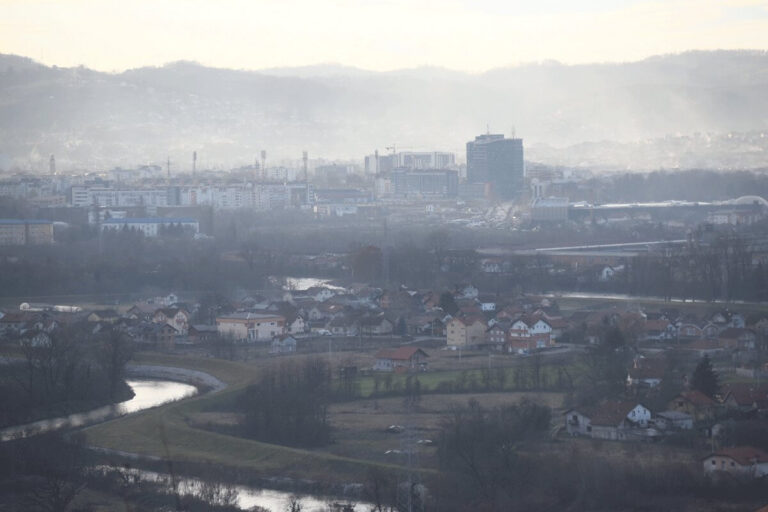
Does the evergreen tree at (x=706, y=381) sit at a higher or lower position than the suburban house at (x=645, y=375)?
higher

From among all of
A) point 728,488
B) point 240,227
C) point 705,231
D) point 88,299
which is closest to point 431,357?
point 728,488

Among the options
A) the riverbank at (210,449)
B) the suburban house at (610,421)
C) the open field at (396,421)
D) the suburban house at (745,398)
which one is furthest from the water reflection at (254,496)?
the suburban house at (745,398)

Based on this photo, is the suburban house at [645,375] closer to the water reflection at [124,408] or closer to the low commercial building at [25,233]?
the water reflection at [124,408]

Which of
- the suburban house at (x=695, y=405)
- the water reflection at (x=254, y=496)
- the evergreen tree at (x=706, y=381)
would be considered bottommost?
the water reflection at (x=254, y=496)

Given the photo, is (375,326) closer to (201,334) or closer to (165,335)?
(201,334)

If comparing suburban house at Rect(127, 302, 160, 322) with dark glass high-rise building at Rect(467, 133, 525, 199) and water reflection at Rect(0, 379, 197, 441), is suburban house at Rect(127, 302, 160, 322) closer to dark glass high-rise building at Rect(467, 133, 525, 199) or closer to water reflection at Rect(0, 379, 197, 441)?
water reflection at Rect(0, 379, 197, 441)

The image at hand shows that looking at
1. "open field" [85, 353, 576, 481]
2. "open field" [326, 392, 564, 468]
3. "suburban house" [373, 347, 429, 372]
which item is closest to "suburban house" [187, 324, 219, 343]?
"suburban house" [373, 347, 429, 372]
